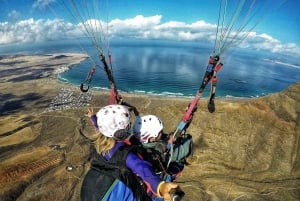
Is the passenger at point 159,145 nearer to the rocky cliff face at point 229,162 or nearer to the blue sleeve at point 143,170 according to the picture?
the blue sleeve at point 143,170

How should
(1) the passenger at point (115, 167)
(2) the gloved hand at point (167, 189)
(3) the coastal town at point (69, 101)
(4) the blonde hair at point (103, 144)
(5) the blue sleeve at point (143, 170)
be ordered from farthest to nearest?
(3) the coastal town at point (69, 101)
(4) the blonde hair at point (103, 144)
(1) the passenger at point (115, 167)
(5) the blue sleeve at point (143, 170)
(2) the gloved hand at point (167, 189)

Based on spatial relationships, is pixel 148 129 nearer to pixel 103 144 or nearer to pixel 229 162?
pixel 103 144

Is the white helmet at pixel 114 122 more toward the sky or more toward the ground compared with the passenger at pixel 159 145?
more toward the sky

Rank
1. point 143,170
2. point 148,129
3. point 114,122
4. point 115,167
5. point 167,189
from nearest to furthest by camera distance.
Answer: point 167,189 < point 143,170 < point 115,167 < point 114,122 < point 148,129

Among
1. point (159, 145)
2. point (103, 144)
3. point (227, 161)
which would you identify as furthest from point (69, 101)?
point (103, 144)

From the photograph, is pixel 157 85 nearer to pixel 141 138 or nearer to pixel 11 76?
pixel 11 76

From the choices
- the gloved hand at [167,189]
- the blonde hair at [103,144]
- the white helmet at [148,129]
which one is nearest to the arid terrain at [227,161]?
the white helmet at [148,129]

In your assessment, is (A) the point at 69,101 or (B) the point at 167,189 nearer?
(B) the point at 167,189
